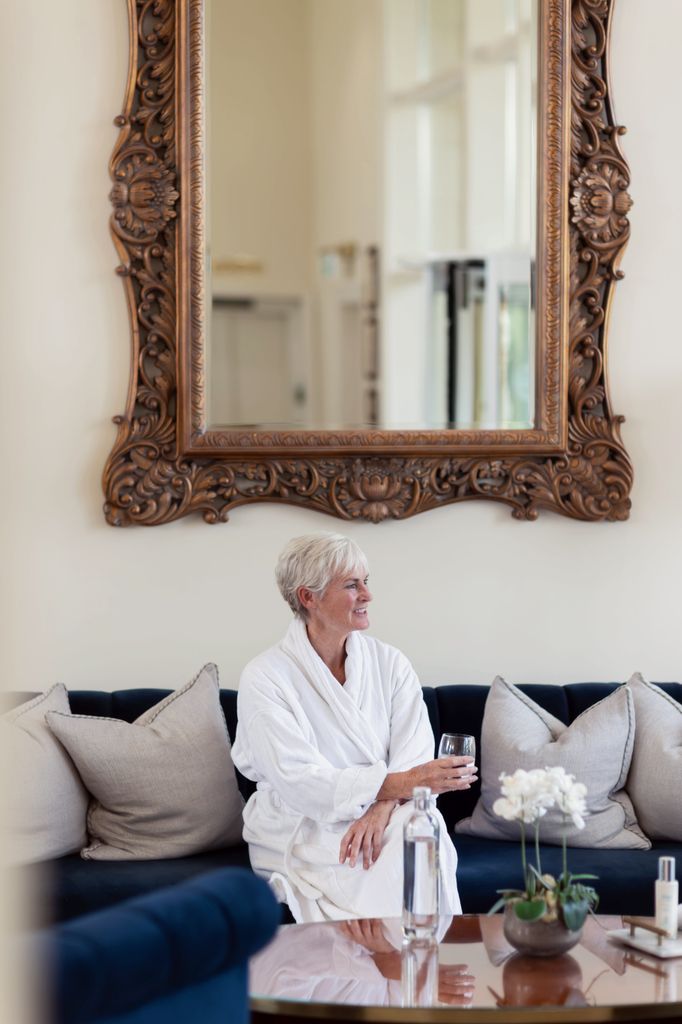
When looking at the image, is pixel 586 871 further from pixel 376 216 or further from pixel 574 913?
pixel 376 216

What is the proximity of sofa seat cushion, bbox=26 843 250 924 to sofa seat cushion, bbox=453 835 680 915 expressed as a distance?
0.54 meters

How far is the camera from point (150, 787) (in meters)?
3.20

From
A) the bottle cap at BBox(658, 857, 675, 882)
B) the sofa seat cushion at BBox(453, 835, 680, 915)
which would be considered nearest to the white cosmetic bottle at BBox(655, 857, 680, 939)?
the bottle cap at BBox(658, 857, 675, 882)

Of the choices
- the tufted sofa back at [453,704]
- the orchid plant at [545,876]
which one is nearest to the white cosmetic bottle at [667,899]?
the orchid plant at [545,876]

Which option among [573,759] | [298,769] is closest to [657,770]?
[573,759]

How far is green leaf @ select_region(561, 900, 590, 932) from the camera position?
7.48 feet

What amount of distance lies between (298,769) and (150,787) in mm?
472

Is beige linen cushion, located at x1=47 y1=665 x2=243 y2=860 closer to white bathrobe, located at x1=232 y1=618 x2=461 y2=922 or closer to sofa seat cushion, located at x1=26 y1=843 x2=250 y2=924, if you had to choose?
sofa seat cushion, located at x1=26 y1=843 x2=250 y2=924

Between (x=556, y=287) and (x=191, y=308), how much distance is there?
1077 mm

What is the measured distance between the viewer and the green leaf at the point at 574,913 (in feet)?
7.48

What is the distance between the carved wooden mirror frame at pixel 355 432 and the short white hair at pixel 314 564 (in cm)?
59

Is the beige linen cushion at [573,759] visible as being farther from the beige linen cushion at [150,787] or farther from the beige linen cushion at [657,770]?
the beige linen cushion at [150,787]

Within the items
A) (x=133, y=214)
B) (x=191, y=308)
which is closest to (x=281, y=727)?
(x=191, y=308)

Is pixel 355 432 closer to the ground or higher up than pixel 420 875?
higher up
